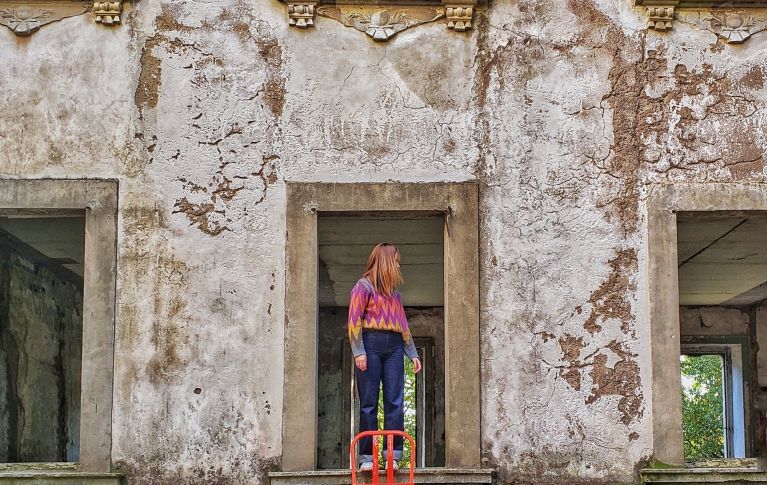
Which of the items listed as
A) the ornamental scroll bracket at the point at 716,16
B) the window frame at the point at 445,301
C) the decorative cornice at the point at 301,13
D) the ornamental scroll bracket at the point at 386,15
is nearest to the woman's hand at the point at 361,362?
the window frame at the point at 445,301

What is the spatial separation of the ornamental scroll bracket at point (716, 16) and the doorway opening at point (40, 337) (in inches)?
189

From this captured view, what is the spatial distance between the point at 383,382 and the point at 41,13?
375cm

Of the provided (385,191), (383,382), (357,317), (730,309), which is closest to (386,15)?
(385,191)

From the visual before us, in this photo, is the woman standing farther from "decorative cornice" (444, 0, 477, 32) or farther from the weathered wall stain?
"decorative cornice" (444, 0, 477, 32)

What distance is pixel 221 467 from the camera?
7574mm

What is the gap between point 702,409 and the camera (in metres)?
23.0

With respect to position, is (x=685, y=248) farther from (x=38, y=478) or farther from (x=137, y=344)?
(x=38, y=478)

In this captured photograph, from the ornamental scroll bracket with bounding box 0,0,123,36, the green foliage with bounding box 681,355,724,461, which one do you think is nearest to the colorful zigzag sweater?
the ornamental scroll bracket with bounding box 0,0,123,36

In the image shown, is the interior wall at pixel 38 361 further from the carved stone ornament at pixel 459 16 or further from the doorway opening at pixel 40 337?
the carved stone ornament at pixel 459 16

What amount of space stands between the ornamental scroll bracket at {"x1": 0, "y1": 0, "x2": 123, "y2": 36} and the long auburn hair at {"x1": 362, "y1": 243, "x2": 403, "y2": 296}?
2.65 metres

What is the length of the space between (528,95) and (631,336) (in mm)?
1932

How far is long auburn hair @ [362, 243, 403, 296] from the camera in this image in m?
7.52

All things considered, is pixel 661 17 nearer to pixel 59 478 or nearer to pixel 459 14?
pixel 459 14

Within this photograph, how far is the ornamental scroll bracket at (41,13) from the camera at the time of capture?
26.1 ft
